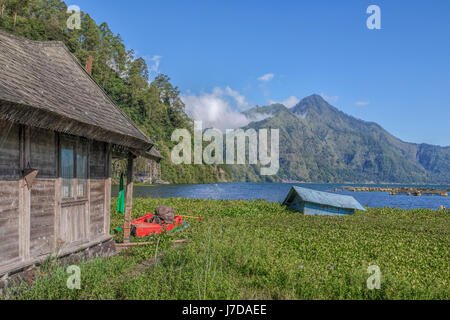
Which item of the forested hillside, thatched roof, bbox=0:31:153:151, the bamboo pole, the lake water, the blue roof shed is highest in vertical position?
the forested hillside

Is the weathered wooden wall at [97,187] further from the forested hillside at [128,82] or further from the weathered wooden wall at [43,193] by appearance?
the forested hillside at [128,82]

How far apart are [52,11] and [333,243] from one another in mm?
99243

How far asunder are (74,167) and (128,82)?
109 m

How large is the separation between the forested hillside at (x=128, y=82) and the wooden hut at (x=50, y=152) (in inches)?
3059

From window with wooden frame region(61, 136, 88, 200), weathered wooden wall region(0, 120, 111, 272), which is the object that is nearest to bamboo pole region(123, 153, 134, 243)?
weathered wooden wall region(0, 120, 111, 272)

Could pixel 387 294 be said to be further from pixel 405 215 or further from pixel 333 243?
pixel 405 215

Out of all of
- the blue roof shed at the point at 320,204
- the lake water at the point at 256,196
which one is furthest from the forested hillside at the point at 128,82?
the blue roof shed at the point at 320,204

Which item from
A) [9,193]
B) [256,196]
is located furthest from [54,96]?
[256,196]

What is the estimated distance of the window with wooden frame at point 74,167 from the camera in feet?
26.2

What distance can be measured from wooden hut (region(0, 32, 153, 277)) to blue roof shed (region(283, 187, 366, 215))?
1479 cm

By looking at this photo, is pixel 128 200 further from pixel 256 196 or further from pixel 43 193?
pixel 256 196

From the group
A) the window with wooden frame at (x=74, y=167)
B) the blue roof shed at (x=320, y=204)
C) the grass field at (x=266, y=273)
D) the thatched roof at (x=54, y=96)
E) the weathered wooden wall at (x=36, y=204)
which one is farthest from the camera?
the blue roof shed at (x=320, y=204)

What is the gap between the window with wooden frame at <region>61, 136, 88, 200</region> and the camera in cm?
798

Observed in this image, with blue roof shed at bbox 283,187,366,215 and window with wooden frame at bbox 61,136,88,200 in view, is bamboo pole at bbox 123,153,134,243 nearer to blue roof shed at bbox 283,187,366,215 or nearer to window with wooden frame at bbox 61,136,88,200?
window with wooden frame at bbox 61,136,88,200
